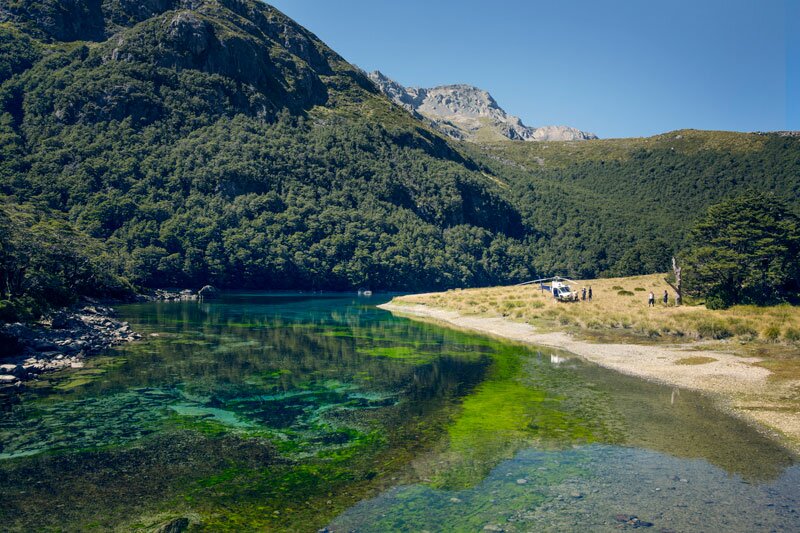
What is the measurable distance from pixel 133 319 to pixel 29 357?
108 feet

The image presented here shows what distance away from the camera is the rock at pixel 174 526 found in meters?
11.5

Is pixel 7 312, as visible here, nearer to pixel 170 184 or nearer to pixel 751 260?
pixel 751 260

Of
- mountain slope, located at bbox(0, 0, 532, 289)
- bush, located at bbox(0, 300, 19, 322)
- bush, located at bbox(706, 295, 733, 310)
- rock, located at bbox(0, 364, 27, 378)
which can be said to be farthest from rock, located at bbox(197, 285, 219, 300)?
bush, located at bbox(706, 295, 733, 310)

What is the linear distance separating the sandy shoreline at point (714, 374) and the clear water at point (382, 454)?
1.27 meters

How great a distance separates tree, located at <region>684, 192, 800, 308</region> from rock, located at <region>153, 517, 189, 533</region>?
51.4 meters

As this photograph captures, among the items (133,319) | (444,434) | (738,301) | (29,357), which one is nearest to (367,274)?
(133,319)

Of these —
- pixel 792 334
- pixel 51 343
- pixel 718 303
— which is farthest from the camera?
pixel 718 303

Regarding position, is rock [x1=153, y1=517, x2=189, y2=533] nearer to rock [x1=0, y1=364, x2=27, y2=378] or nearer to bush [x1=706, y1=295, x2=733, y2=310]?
rock [x1=0, y1=364, x2=27, y2=378]

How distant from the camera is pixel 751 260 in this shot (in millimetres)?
50344

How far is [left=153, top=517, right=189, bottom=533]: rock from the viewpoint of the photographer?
11.5m

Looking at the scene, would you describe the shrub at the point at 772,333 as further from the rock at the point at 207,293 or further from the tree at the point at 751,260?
the rock at the point at 207,293

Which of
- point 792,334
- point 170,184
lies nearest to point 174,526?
point 792,334

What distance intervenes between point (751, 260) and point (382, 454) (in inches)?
1977

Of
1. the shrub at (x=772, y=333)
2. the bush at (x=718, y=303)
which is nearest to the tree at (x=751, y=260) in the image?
the bush at (x=718, y=303)
